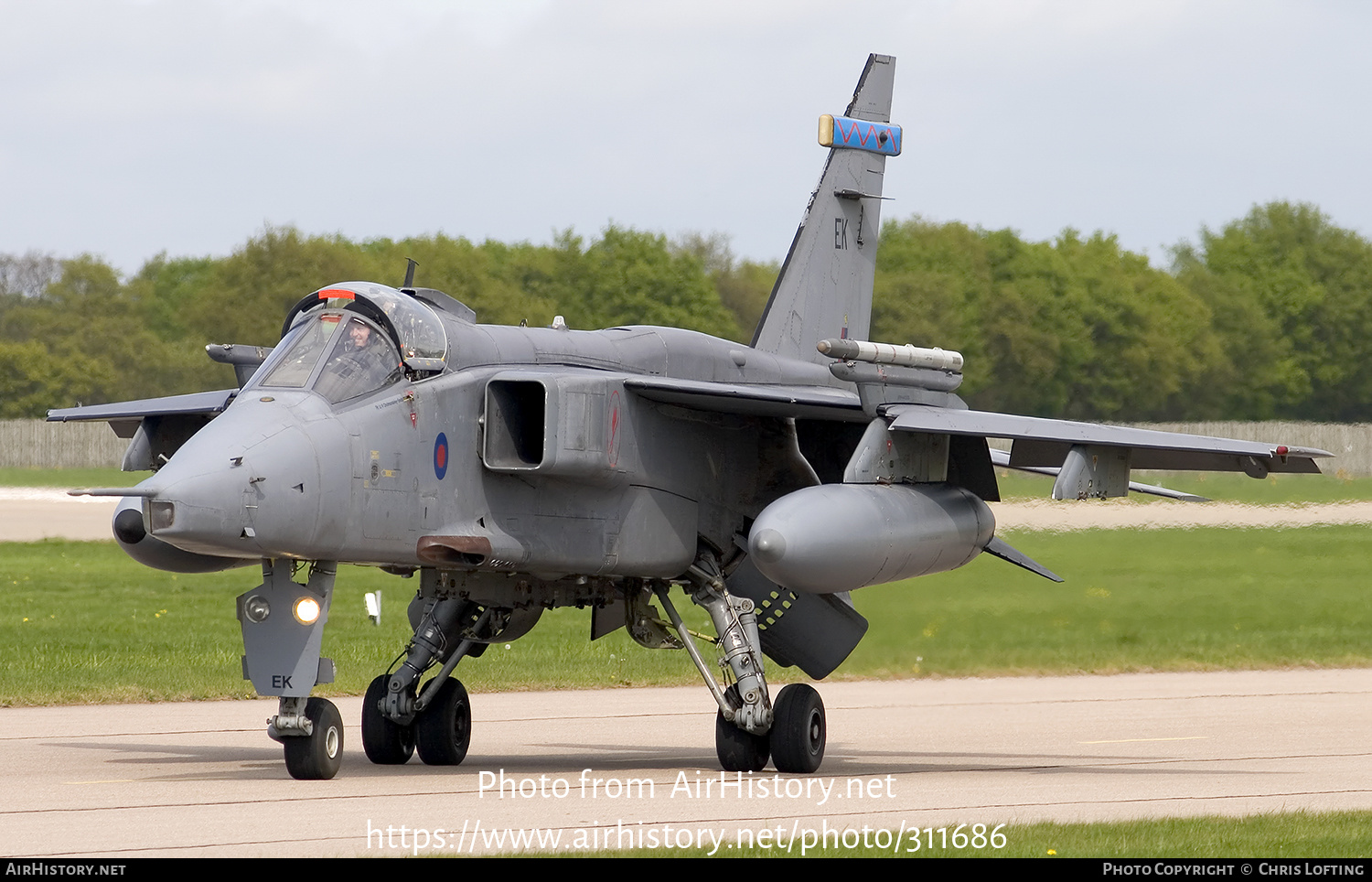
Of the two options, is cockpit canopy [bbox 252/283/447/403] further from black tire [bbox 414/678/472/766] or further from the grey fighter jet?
black tire [bbox 414/678/472/766]

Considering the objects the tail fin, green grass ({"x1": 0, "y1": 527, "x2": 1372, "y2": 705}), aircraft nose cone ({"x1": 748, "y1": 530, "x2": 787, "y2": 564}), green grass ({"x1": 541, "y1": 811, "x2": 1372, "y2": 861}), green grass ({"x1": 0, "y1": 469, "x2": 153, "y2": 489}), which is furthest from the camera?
green grass ({"x1": 0, "y1": 469, "x2": 153, "y2": 489})

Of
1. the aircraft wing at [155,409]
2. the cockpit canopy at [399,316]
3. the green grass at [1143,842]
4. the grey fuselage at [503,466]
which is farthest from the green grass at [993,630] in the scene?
the green grass at [1143,842]

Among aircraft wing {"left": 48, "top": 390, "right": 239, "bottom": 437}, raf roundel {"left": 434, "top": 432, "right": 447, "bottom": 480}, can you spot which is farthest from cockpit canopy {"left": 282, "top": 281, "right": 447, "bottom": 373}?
aircraft wing {"left": 48, "top": 390, "right": 239, "bottom": 437}

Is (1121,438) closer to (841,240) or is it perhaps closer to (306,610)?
(841,240)

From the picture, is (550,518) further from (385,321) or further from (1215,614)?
(1215,614)

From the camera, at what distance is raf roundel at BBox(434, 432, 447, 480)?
11.5 metres

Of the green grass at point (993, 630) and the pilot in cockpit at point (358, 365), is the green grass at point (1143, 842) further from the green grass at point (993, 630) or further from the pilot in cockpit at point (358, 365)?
the green grass at point (993, 630)

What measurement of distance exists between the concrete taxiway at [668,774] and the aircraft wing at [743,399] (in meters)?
2.64

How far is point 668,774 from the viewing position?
12766 mm

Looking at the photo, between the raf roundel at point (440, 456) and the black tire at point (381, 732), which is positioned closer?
the raf roundel at point (440, 456)

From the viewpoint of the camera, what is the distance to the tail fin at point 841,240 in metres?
15.5

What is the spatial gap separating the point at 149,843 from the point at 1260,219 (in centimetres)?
6709

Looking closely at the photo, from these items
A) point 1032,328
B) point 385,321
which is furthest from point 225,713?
point 1032,328

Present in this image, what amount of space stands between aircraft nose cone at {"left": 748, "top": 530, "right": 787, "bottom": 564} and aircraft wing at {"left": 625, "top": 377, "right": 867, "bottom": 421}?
1368 mm
